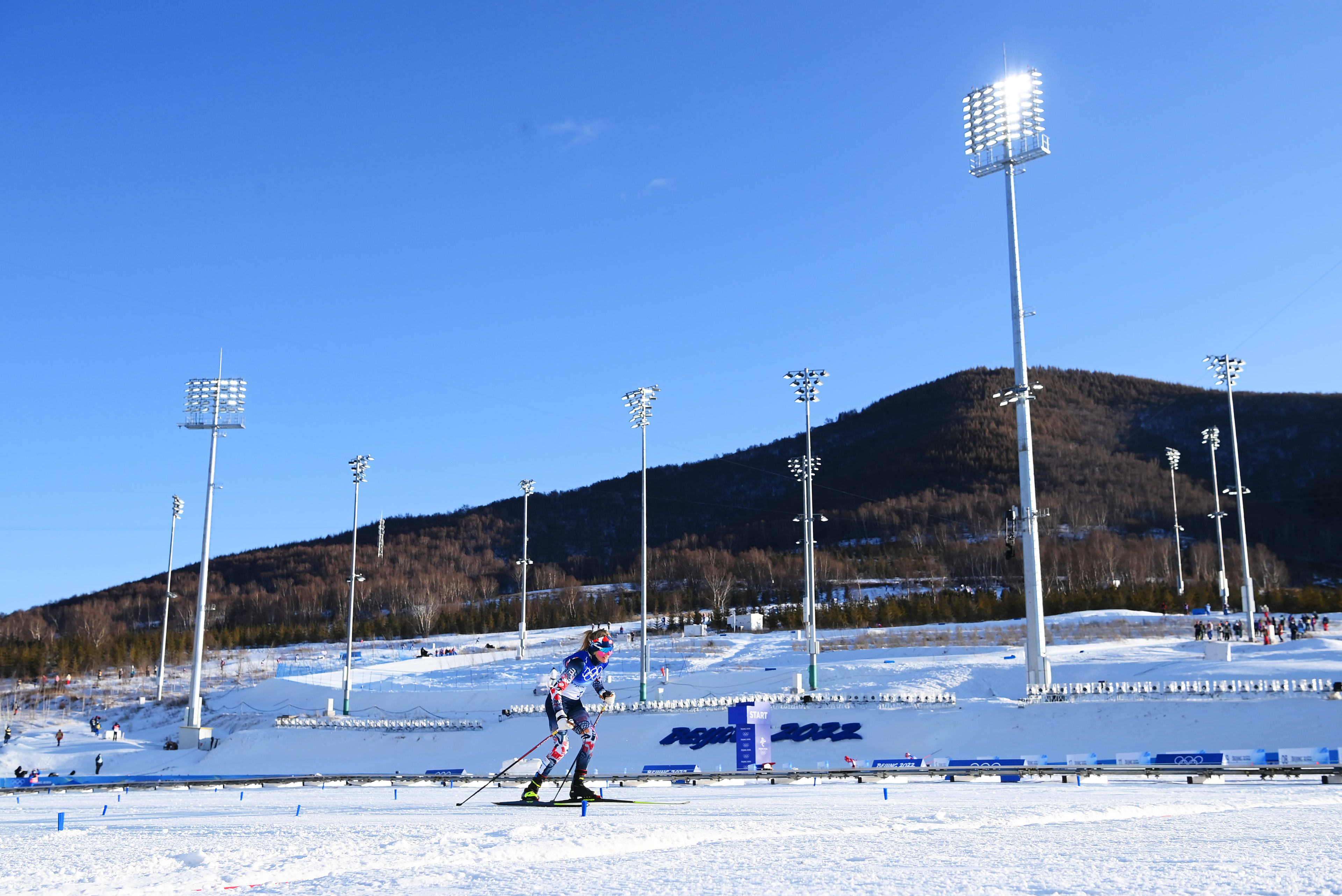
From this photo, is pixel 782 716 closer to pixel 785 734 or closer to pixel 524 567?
pixel 785 734

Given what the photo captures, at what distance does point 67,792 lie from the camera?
27.1 m

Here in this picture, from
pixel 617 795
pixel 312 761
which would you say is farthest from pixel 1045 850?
pixel 312 761

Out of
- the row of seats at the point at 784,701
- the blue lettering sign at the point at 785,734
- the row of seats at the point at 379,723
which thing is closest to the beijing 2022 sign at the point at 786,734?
the blue lettering sign at the point at 785,734

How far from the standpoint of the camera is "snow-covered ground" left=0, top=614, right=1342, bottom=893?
6.13 m

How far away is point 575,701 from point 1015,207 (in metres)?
31.5

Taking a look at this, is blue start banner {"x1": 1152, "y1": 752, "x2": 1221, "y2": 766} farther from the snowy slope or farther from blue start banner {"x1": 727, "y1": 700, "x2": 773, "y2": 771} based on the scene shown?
blue start banner {"x1": 727, "y1": 700, "x2": 773, "y2": 771}

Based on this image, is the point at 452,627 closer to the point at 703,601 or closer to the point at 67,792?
the point at 703,601

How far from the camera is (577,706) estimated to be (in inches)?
527

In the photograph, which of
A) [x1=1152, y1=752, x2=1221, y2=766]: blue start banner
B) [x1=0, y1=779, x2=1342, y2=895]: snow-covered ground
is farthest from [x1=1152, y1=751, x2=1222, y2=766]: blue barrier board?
[x1=0, y1=779, x2=1342, y2=895]: snow-covered ground

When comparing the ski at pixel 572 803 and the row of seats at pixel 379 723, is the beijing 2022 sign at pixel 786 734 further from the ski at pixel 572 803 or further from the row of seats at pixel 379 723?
the ski at pixel 572 803

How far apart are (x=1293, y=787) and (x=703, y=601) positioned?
387ft

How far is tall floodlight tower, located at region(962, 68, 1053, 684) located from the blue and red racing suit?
24.3 meters

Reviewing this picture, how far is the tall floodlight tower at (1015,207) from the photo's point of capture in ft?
115

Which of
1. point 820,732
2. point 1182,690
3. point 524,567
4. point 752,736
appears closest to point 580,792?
point 752,736
